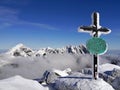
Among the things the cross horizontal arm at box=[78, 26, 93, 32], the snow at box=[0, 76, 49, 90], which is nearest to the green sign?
the cross horizontal arm at box=[78, 26, 93, 32]

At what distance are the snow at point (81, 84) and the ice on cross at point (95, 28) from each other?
2.30 m

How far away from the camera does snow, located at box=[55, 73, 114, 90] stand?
42.5 ft

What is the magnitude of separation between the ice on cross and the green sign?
49cm

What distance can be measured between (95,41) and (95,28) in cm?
80

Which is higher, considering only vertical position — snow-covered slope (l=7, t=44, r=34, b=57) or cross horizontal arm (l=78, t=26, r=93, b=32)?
snow-covered slope (l=7, t=44, r=34, b=57)

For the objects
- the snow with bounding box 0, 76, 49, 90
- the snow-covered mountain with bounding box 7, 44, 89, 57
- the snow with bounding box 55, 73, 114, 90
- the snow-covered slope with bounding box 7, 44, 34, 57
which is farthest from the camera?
the snow-covered mountain with bounding box 7, 44, 89, 57

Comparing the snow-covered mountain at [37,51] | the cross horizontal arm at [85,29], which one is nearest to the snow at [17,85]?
the cross horizontal arm at [85,29]

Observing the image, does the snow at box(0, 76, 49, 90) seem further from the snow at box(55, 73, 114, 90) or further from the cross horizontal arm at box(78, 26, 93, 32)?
the cross horizontal arm at box(78, 26, 93, 32)

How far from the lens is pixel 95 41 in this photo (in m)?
13.7

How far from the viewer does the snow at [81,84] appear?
12945 mm

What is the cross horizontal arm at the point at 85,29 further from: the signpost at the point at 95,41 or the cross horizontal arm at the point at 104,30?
the cross horizontal arm at the point at 104,30

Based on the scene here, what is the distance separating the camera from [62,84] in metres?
13.8

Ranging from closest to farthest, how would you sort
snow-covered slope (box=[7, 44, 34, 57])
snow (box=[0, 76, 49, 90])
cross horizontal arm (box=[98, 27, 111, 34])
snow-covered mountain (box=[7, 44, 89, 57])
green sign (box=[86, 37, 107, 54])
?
1. snow (box=[0, 76, 49, 90])
2. green sign (box=[86, 37, 107, 54])
3. cross horizontal arm (box=[98, 27, 111, 34])
4. snow-covered slope (box=[7, 44, 34, 57])
5. snow-covered mountain (box=[7, 44, 89, 57])

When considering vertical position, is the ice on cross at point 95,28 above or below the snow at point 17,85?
above
